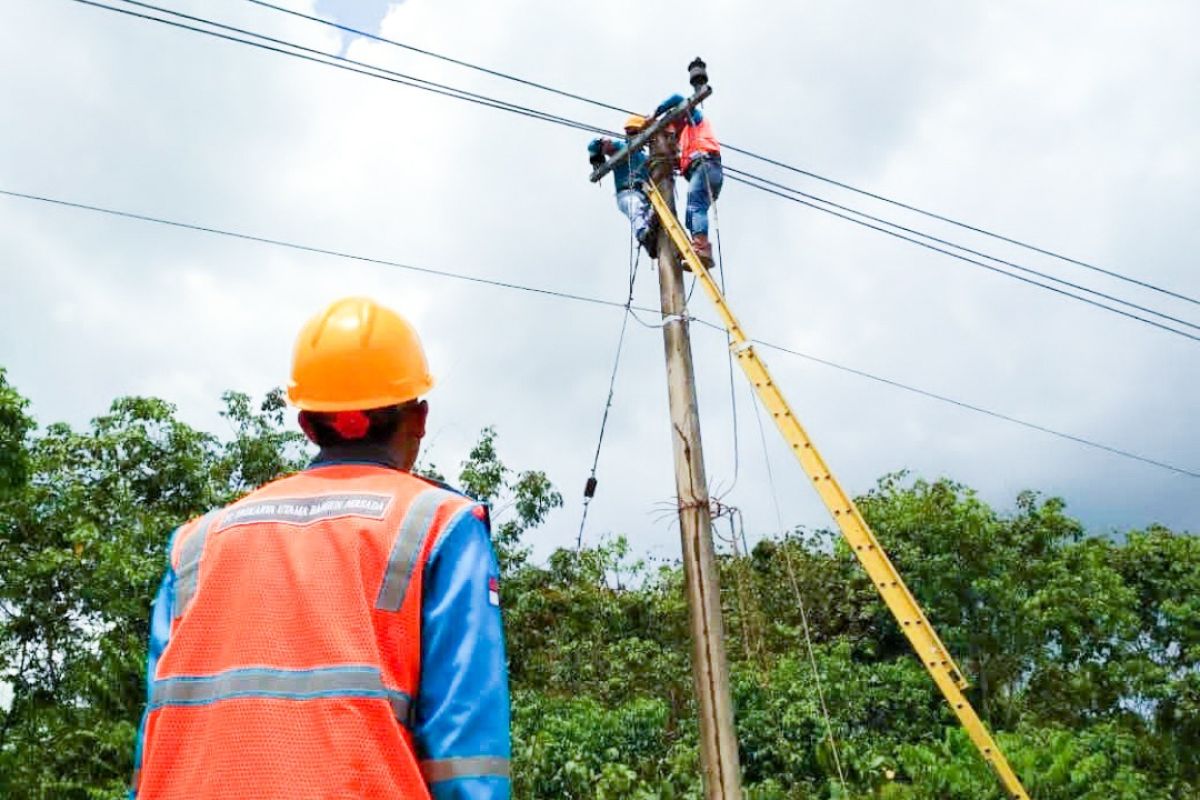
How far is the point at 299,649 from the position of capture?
1.31 m

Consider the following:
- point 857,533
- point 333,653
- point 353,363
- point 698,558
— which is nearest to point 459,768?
point 333,653

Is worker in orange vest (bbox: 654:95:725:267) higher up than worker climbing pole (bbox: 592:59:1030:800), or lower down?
higher up

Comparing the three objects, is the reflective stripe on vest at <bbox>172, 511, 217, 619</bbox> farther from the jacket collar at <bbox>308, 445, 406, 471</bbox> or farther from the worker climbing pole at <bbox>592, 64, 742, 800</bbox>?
the worker climbing pole at <bbox>592, 64, 742, 800</bbox>

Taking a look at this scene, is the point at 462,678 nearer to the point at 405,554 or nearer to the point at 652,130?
the point at 405,554

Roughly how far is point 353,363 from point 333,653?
0.51m

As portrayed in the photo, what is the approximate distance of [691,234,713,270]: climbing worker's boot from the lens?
683cm

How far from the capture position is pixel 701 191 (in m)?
6.99

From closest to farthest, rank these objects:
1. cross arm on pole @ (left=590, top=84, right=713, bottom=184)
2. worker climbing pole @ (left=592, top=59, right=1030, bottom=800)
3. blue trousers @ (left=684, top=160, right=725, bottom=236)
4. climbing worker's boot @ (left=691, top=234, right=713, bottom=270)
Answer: worker climbing pole @ (left=592, top=59, right=1030, bottom=800), cross arm on pole @ (left=590, top=84, right=713, bottom=184), climbing worker's boot @ (left=691, top=234, right=713, bottom=270), blue trousers @ (left=684, top=160, right=725, bottom=236)

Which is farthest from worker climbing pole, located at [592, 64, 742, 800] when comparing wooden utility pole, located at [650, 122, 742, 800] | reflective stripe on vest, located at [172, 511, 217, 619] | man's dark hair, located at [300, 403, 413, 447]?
reflective stripe on vest, located at [172, 511, 217, 619]

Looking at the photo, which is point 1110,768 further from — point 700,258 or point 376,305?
point 376,305

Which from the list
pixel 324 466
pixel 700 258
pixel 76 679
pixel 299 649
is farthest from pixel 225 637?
pixel 76 679

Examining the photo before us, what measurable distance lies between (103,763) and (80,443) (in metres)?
5.09

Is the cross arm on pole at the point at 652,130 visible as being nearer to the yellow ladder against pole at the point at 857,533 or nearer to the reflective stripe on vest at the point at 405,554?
the yellow ladder against pole at the point at 857,533

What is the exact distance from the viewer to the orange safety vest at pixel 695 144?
7031mm
